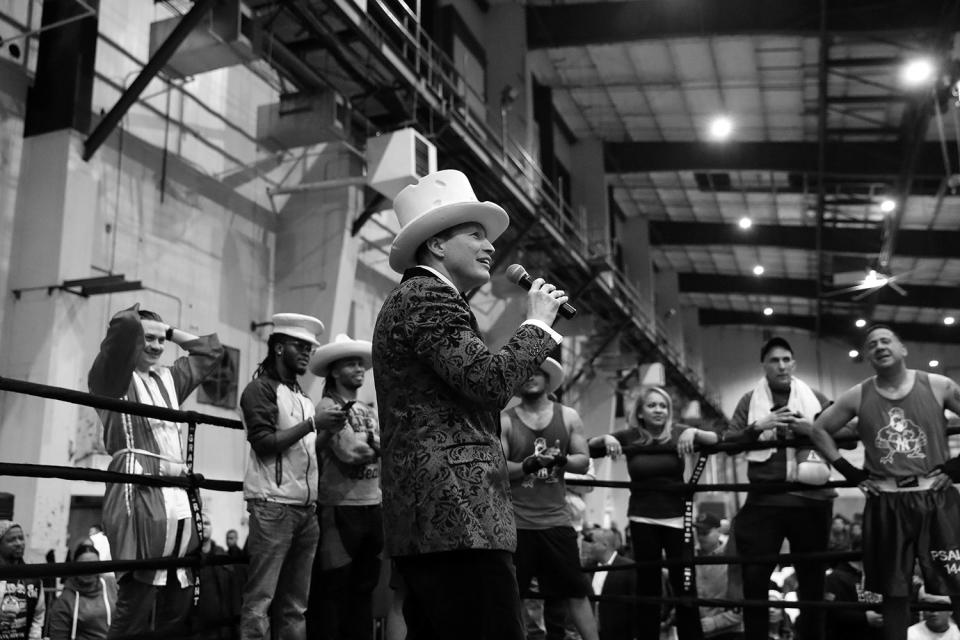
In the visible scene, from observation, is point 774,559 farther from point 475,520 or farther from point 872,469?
point 475,520

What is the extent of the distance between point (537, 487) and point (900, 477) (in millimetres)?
1694

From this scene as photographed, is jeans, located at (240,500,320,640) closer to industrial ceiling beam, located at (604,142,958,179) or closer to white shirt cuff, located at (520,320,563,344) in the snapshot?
white shirt cuff, located at (520,320,563,344)

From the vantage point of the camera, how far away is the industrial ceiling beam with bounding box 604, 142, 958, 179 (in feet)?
54.2

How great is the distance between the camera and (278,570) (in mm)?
3988

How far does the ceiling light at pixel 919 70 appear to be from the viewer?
1317 cm

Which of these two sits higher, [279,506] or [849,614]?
[279,506]

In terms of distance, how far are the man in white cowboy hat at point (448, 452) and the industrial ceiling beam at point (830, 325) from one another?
93.8 feet

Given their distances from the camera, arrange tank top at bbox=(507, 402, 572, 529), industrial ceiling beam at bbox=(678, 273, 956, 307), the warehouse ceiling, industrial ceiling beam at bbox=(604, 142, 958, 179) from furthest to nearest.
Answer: industrial ceiling beam at bbox=(678, 273, 956, 307) → industrial ceiling beam at bbox=(604, 142, 958, 179) → the warehouse ceiling → tank top at bbox=(507, 402, 572, 529)

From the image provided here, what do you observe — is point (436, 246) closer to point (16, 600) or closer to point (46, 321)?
point (16, 600)

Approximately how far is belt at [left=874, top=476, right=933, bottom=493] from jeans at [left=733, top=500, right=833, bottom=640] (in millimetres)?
467

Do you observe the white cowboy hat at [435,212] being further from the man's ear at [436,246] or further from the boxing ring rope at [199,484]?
the boxing ring rope at [199,484]

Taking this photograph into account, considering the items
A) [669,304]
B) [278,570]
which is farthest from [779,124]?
[278,570]

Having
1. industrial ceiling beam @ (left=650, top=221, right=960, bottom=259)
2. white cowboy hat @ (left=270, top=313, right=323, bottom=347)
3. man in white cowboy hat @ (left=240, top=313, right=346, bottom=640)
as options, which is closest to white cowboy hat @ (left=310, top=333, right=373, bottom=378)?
white cowboy hat @ (left=270, top=313, right=323, bottom=347)

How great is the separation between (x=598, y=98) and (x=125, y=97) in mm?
12483
